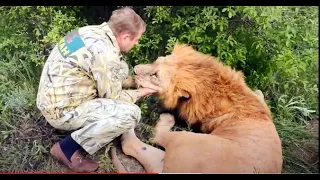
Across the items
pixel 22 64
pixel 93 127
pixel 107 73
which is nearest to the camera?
pixel 107 73

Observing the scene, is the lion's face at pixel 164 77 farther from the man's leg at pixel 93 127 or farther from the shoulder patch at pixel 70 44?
the shoulder patch at pixel 70 44

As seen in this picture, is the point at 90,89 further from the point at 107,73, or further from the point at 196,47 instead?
the point at 196,47

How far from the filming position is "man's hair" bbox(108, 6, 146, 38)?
11.5ft

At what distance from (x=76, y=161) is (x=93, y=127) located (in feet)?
Result: 0.77

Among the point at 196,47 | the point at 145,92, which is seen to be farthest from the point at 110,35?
the point at 196,47

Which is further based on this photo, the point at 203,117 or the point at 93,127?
the point at 203,117

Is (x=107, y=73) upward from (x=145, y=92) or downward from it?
upward

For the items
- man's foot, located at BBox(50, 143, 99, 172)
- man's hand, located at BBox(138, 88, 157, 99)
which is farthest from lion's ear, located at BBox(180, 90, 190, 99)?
man's foot, located at BBox(50, 143, 99, 172)

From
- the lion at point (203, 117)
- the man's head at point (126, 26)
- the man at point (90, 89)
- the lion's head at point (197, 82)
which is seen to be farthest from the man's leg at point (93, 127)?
the man's head at point (126, 26)

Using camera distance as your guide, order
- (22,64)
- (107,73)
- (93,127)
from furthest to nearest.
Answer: (22,64) < (93,127) < (107,73)

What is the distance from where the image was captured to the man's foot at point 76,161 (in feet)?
11.7

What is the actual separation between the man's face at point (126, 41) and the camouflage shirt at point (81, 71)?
4 cm

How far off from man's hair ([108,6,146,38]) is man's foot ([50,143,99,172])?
729 mm

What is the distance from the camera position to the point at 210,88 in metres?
3.66
